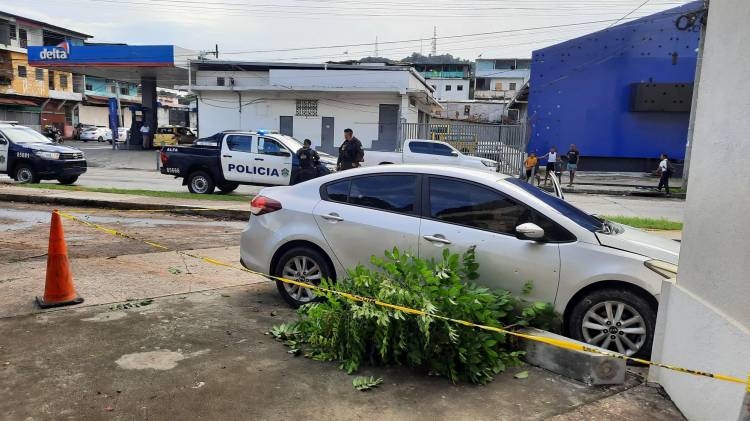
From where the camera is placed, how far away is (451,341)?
12.9 feet

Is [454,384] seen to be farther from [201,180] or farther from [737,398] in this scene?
[201,180]

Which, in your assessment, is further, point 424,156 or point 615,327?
point 424,156

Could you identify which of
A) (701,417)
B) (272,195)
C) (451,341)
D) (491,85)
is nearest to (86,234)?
(272,195)

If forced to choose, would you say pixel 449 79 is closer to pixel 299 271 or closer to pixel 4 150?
pixel 4 150

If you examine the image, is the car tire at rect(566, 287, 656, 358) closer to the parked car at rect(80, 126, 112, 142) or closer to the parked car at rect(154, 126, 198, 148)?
the parked car at rect(154, 126, 198, 148)

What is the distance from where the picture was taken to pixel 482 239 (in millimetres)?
4641

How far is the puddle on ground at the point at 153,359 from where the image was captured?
4.03 metres

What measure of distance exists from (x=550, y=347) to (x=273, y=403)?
2094mm

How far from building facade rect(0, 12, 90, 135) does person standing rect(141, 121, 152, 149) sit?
1961cm

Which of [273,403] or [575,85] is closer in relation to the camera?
[273,403]

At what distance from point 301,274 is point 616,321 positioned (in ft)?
9.49

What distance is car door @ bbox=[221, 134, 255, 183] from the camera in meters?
14.9

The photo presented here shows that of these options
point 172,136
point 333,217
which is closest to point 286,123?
point 172,136

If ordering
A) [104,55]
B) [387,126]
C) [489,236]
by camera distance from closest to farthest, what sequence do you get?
[489,236], [387,126], [104,55]
